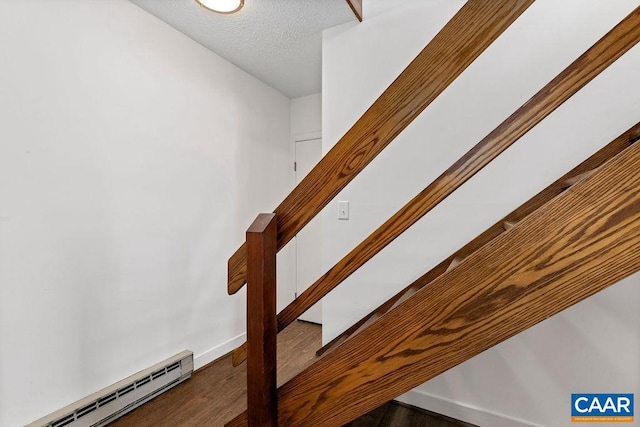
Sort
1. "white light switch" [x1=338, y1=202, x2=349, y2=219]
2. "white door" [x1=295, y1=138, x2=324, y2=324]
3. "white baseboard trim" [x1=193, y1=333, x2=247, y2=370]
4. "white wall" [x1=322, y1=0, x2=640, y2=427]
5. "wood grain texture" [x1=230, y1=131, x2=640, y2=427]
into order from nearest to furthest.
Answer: "wood grain texture" [x1=230, y1=131, x2=640, y2=427], "white wall" [x1=322, y1=0, x2=640, y2=427], "white light switch" [x1=338, y1=202, x2=349, y2=219], "white baseboard trim" [x1=193, y1=333, x2=247, y2=370], "white door" [x1=295, y1=138, x2=324, y2=324]

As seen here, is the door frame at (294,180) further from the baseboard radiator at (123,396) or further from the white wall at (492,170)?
the baseboard radiator at (123,396)

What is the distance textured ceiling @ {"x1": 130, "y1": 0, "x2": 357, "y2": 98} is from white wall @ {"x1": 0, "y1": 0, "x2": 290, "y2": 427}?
0.13 meters

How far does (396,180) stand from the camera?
1.66 metres

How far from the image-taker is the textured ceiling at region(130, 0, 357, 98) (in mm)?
1673

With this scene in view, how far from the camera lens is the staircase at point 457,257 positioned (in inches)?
18.6

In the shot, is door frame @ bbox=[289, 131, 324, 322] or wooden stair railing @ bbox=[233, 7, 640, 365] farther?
door frame @ bbox=[289, 131, 324, 322]

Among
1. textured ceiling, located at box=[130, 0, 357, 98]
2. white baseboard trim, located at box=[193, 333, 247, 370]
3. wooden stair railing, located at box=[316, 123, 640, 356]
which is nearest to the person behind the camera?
wooden stair railing, located at box=[316, 123, 640, 356]

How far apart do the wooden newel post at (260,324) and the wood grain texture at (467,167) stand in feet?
0.66

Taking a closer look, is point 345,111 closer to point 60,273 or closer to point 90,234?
point 90,234

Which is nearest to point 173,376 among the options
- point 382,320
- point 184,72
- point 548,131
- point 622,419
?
point 382,320

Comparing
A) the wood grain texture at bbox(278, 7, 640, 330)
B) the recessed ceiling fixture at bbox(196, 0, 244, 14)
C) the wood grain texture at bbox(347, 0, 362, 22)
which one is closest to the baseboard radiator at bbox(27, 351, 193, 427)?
the wood grain texture at bbox(278, 7, 640, 330)

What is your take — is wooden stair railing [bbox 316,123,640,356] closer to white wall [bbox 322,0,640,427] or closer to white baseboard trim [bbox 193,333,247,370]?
white wall [bbox 322,0,640,427]

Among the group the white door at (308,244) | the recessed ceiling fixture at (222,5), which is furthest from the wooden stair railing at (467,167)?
the white door at (308,244)

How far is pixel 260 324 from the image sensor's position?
77cm
